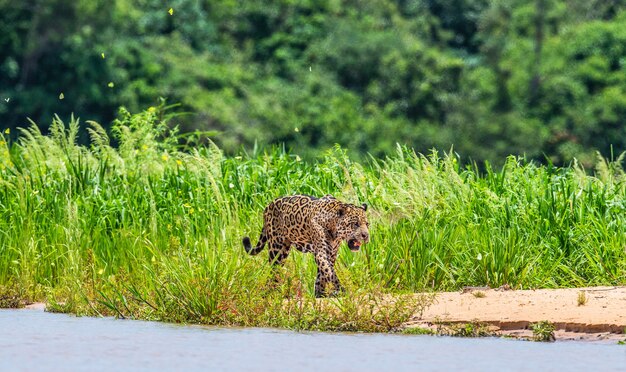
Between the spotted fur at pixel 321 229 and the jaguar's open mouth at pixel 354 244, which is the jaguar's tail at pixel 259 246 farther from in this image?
the jaguar's open mouth at pixel 354 244

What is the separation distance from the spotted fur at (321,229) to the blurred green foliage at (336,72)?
2366 cm

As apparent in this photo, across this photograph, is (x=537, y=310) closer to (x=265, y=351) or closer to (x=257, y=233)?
(x=265, y=351)

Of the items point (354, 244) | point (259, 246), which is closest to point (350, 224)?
point (354, 244)

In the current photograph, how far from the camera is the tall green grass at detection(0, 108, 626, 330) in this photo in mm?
11125

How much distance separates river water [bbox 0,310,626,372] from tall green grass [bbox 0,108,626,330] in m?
0.40

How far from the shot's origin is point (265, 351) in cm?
971

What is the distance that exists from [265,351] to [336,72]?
3189cm

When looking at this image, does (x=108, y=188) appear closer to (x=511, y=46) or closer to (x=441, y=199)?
(x=441, y=199)

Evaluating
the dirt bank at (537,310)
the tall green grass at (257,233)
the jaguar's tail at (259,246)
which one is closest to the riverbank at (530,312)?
the dirt bank at (537,310)

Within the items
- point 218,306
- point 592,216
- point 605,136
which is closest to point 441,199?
point 592,216

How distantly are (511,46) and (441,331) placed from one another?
31.9 m

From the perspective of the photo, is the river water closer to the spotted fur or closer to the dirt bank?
the dirt bank

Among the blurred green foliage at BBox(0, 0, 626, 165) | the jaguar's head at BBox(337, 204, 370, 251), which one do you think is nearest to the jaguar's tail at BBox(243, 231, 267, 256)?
the jaguar's head at BBox(337, 204, 370, 251)

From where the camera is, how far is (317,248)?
36.9 feet
